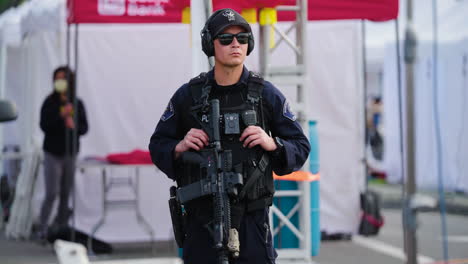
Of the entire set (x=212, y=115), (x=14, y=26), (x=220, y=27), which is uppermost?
(x=14, y=26)

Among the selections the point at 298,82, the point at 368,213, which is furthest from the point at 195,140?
the point at 368,213

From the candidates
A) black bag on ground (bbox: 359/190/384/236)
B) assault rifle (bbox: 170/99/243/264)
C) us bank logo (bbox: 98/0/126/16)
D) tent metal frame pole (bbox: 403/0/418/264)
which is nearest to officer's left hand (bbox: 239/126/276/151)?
assault rifle (bbox: 170/99/243/264)

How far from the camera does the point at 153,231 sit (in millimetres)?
10844

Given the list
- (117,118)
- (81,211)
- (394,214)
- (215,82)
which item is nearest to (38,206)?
(81,211)

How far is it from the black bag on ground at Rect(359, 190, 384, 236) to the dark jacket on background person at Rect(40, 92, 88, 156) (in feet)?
11.8

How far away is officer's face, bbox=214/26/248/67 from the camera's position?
4.21 metres

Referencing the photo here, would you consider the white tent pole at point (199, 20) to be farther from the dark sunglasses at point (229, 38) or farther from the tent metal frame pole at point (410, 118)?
the tent metal frame pole at point (410, 118)

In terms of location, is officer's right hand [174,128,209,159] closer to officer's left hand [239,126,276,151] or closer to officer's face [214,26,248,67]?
officer's left hand [239,126,276,151]

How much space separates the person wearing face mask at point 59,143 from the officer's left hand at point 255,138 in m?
6.30

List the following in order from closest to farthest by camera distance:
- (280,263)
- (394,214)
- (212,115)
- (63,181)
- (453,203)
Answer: (212,115) < (280,263) < (63,181) < (394,214) < (453,203)

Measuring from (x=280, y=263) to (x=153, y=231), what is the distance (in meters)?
3.42

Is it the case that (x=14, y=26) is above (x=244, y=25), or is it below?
above

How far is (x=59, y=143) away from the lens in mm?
10484

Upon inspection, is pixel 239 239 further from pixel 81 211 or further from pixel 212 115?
pixel 81 211
